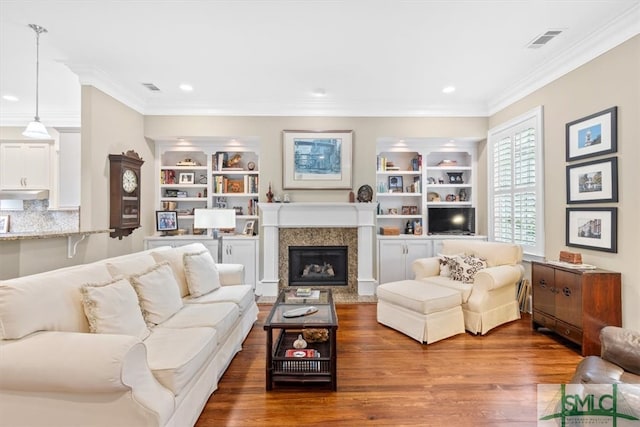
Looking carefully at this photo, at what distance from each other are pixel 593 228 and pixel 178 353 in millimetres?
3677

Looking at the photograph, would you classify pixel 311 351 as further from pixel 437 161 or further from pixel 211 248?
pixel 437 161

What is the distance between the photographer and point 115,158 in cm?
388

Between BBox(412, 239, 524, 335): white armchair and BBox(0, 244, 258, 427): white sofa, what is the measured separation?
2478mm

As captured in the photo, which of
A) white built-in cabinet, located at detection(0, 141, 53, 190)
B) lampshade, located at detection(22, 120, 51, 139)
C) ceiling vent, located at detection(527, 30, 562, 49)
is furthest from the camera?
white built-in cabinet, located at detection(0, 141, 53, 190)

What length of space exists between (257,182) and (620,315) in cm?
457

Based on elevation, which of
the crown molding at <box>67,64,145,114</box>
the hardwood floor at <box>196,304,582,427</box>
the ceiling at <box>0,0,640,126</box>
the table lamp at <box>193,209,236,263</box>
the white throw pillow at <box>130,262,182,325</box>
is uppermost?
the ceiling at <box>0,0,640,126</box>

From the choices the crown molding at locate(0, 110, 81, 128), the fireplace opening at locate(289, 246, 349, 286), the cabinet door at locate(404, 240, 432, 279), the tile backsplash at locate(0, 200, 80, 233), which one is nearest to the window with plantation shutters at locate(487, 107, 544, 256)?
the cabinet door at locate(404, 240, 432, 279)

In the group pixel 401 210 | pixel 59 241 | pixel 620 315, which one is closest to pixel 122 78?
pixel 59 241

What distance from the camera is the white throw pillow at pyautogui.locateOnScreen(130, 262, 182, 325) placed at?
2.27m

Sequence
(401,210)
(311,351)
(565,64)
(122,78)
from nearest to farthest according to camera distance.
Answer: (311,351), (565,64), (122,78), (401,210)

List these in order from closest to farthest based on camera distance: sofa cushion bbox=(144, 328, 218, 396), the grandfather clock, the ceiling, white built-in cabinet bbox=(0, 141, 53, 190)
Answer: sofa cushion bbox=(144, 328, 218, 396)
the ceiling
the grandfather clock
white built-in cabinet bbox=(0, 141, 53, 190)

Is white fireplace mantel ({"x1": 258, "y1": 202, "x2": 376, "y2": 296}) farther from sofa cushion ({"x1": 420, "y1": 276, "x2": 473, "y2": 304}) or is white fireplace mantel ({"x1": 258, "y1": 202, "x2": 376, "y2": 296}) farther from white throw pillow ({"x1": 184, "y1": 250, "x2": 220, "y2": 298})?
white throw pillow ({"x1": 184, "y1": 250, "x2": 220, "y2": 298})

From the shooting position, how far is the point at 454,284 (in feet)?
11.4

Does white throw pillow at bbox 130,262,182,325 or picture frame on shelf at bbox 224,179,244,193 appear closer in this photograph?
white throw pillow at bbox 130,262,182,325
